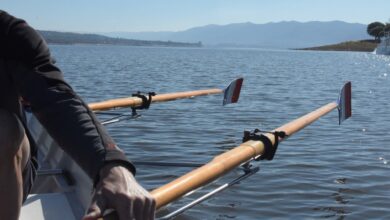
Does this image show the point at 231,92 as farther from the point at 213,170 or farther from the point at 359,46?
the point at 359,46

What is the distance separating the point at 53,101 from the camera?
1.73 metres

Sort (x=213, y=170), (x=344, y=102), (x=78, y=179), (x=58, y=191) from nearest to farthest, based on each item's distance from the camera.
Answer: (x=213, y=170) < (x=78, y=179) < (x=58, y=191) < (x=344, y=102)

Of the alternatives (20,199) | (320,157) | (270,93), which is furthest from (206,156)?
(270,93)

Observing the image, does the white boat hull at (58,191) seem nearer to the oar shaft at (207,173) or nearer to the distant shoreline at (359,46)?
the oar shaft at (207,173)

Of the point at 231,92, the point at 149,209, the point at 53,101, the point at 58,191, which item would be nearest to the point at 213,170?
the point at 58,191

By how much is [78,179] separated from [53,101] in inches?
62.0

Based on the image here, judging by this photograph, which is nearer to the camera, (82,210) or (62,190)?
(82,210)

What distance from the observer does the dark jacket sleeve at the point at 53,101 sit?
5.34 ft

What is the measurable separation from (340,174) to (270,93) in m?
12.2

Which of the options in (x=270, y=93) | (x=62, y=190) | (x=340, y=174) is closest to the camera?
(x=62, y=190)

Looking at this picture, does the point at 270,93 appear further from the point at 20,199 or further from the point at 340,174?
the point at 20,199

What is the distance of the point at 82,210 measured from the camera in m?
2.95

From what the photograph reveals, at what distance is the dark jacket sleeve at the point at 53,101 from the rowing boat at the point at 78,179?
1.74ft

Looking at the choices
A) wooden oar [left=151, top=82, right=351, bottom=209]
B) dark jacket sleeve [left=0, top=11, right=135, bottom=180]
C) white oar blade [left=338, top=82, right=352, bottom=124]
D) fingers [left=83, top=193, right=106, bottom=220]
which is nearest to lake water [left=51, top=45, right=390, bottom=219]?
white oar blade [left=338, top=82, right=352, bottom=124]
